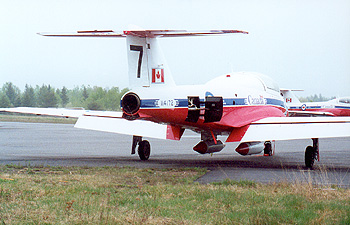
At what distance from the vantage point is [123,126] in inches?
728

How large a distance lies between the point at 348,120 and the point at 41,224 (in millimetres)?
10750

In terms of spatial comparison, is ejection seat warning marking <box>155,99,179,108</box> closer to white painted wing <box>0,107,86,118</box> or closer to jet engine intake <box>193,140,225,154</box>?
jet engine intake <box>193,140,225,154</box>

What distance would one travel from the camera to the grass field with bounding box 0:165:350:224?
7344mm

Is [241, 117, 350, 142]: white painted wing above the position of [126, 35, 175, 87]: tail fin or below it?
below

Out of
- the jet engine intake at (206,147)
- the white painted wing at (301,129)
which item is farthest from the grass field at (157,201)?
the jet engine intake at (206,147)

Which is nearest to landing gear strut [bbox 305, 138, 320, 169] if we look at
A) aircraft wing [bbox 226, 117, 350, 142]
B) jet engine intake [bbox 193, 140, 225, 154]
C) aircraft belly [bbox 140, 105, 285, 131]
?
aircraft wing [bbox 226, 117, 350, 142]

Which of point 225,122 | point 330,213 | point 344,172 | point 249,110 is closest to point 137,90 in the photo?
point 225,122

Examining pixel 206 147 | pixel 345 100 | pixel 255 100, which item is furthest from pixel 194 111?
pixel 345 100

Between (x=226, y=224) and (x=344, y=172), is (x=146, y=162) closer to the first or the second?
(x=344, y=172)

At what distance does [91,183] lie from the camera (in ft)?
36.4

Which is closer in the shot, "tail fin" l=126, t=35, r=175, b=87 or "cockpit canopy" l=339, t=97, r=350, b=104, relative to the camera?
"tail fin" l=126, t=35, r=175, b=87

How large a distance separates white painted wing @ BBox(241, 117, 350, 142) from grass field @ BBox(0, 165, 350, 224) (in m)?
4.19

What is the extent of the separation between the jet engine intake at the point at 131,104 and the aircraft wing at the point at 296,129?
4.02 metres

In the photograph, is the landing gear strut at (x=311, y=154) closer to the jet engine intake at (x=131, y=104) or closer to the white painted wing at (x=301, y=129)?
the white painted wing at (x=301, y=129)
